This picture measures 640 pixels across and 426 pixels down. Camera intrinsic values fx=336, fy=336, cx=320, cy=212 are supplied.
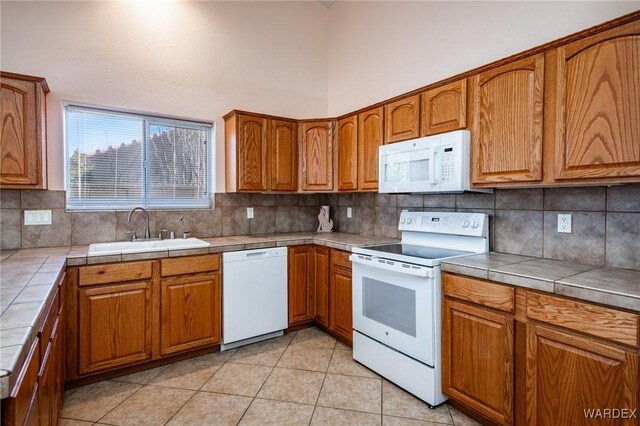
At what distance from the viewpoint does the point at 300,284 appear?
10.4 ft

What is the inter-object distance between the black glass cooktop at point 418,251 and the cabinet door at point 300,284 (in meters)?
0.78

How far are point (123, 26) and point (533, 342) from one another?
144 inches

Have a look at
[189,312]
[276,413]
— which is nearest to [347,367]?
[276,413]

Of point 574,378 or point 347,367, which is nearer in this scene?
point 574,378

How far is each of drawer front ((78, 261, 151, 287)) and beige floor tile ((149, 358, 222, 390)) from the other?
732 millimetres

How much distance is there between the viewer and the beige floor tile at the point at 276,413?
6.35ft

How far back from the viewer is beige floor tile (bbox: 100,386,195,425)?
6.38 ft

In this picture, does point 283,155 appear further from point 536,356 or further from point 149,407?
point 536,356

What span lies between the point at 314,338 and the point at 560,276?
6.90 feet

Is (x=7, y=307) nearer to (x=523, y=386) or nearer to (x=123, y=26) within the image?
(x=523, y=386)

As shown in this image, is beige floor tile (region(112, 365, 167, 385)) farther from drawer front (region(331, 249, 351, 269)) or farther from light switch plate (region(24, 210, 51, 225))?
drawer front (region(331, 249, 351, 269))

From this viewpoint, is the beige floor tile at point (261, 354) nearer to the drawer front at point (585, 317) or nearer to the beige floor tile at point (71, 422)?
the beige floor tile at point (71, 422)

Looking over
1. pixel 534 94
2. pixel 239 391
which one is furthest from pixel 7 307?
pixel 534 94

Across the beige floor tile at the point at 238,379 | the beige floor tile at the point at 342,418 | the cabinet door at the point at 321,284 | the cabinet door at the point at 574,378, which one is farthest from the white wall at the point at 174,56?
the cabinet door at the point at 574,378
